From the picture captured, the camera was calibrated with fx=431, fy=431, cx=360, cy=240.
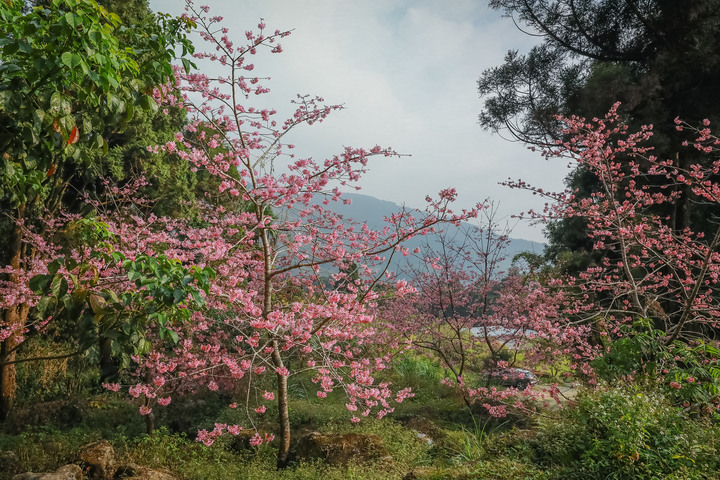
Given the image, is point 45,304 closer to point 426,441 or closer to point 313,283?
point 313,283

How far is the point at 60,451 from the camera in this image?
506 centimetres

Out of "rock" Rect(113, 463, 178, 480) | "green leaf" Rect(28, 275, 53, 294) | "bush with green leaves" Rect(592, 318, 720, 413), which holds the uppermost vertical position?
"green leaf" Rect(28, 275, 53, 294)

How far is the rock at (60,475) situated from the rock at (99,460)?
0.20 m

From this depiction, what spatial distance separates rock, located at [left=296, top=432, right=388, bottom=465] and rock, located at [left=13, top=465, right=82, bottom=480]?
234 centimetres

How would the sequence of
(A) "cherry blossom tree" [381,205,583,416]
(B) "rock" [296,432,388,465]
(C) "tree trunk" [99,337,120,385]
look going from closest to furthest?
(B) "rock" [296,432,388,465] < (A) "cherry blossom tree" [381,205,583,416] < (C) "tree trunk" [99,337,120,385]

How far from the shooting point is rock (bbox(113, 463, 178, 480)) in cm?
427

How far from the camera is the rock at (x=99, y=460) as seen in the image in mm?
4344

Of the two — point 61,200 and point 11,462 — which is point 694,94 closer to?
point 11,462

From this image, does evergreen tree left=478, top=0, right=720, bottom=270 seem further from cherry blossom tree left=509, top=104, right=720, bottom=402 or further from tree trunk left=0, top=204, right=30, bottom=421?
tree trunk left=0, top=204, right=30, bottom=421

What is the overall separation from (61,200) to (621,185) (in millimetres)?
11551

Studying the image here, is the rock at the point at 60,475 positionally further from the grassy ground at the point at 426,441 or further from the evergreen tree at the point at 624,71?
the evergreen tree at the point at 624,71

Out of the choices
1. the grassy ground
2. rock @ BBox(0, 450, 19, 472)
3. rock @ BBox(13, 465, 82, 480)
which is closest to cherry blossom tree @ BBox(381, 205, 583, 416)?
the grassy ground

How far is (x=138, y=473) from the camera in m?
4.35

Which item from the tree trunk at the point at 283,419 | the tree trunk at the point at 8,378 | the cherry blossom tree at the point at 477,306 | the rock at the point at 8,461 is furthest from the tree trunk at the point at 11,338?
the cherry blossom tree at the point at 477,306
